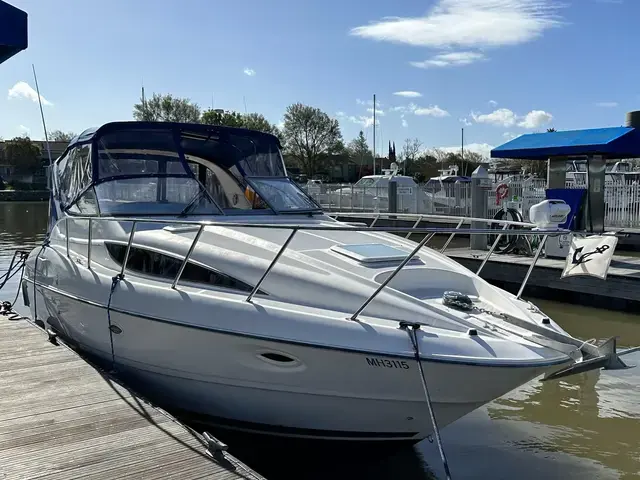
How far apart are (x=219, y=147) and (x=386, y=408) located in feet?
12.8

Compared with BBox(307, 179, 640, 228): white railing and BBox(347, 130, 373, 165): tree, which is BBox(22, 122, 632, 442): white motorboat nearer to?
BBox(307, 179, 640, 228): white railing

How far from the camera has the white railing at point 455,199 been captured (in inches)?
637

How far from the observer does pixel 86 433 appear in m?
3.83

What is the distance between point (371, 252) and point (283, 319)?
44.0 inches

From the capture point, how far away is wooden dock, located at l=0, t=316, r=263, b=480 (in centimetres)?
337

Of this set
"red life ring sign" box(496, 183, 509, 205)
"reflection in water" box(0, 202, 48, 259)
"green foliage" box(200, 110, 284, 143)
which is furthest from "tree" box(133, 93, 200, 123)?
"red life ring sign" box(496, 183, 509, 205)

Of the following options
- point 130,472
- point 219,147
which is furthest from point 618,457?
point 219,147

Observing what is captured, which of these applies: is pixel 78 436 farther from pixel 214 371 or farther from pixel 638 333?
pixel 638 333

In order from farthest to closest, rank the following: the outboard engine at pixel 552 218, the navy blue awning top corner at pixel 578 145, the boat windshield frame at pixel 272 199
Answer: the navy blue awning top corner at pixel 578 145, the boat windshield frame at pixel 272 199, the outboard engine at pixel 552 218

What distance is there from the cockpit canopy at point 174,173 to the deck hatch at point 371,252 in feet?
5.42

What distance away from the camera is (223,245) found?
4.95 meters

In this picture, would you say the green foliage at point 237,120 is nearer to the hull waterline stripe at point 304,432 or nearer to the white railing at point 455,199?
the white railing at point 455,199

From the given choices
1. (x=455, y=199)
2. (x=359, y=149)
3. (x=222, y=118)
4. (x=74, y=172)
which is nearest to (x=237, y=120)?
(x=222, y=118)

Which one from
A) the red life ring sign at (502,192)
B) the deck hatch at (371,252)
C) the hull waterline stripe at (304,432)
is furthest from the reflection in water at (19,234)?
the deck hatch at (371,252)
